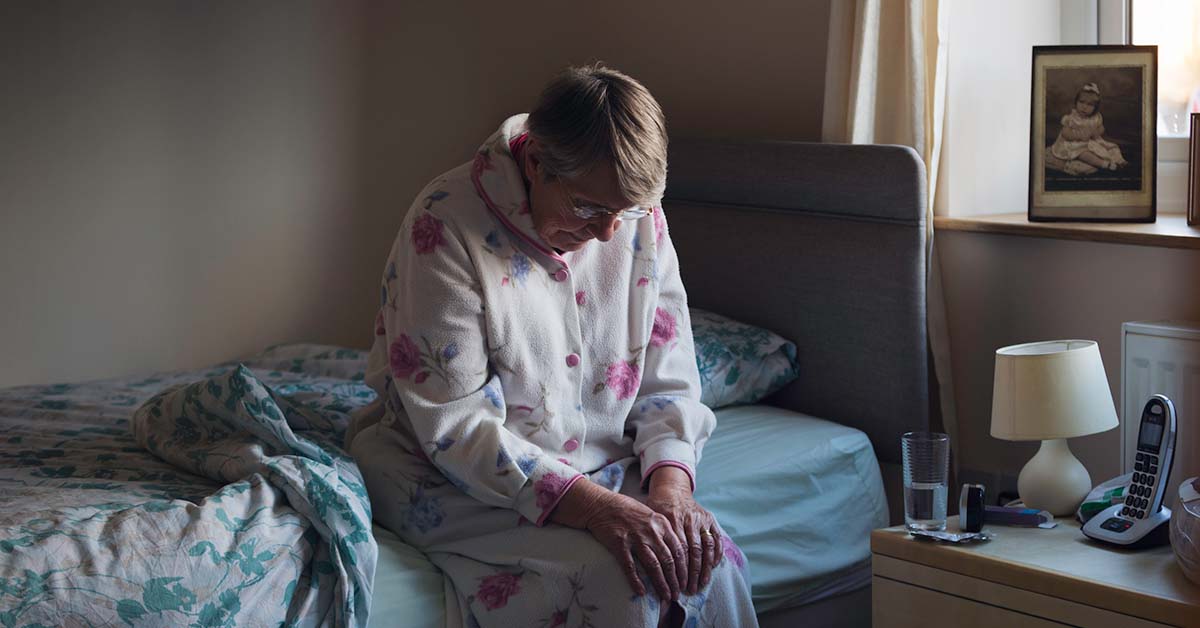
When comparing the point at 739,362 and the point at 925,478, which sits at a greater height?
the point at 739,362

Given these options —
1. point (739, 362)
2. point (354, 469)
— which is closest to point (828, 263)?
point (739, 362)

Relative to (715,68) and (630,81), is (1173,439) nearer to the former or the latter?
(630,81)

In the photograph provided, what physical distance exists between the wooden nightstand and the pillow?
597 mm

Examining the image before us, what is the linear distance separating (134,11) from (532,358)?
5.95 ft

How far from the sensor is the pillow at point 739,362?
2.31 metres

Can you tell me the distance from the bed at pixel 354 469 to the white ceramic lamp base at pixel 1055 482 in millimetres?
354

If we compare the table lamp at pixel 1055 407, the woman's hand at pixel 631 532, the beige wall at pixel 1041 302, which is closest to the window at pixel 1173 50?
the beige wall at pixel 1041 302

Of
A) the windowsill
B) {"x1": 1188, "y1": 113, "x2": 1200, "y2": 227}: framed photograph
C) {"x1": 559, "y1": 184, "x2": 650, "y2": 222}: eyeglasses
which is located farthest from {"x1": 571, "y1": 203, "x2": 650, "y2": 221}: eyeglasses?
{"x1": 1188, "y1": 113, "x2": 1200, "y2": 227}: framed photograph

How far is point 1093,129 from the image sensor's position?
223cm

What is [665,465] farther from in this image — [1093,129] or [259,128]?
[259,128]

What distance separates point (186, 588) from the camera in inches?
55.9

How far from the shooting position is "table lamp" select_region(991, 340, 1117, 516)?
1.81 metres

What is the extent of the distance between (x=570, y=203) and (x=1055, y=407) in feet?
2.59

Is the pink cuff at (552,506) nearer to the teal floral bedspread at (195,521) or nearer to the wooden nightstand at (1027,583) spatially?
the teal floral bedspread at (195,521)
